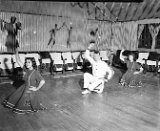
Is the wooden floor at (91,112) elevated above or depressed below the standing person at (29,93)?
below

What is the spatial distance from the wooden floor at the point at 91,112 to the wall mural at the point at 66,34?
3.37 m

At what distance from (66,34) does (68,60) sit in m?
1.67

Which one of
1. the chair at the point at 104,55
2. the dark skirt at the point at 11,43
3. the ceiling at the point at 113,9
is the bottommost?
Answer: the chair at the point at 104,55

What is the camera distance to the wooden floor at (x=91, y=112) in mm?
3443

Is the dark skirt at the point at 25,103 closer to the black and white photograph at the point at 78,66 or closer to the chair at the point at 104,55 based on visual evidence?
the black and white photograph at the point at 78,66

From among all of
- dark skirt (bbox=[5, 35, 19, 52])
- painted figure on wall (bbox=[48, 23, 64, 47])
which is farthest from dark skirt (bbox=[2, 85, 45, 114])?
painted figure on wall (bbox=[48, 23, 64, 47])

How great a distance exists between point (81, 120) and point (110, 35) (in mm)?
8872

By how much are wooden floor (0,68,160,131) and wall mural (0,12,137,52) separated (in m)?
3.37

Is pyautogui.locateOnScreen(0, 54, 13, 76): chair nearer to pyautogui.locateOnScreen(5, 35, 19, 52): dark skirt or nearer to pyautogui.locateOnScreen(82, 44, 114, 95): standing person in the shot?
pyautogui.locateOnScreen(5, 35, 19, 52): dark skirt

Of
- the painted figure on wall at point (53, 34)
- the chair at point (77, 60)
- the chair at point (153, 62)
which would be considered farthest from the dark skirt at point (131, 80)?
the painted figure on wall at point (53, 34)

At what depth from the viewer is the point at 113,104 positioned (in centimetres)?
477

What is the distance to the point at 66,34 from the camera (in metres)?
10.1

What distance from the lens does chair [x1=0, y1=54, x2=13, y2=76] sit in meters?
7.61

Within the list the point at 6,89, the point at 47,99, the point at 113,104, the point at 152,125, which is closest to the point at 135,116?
the point at 152,125
